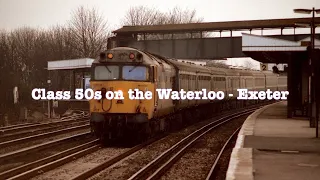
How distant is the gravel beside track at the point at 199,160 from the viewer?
11395mm

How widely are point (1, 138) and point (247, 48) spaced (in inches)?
466

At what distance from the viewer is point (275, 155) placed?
12195mm

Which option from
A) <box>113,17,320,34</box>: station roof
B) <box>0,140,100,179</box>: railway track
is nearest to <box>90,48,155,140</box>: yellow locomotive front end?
<box>0,140,100,179</box>: railway track

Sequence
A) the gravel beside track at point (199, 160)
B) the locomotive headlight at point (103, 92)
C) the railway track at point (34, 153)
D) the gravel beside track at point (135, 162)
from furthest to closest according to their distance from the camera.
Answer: the locomotive headlight at point (103, 92)
the railway track at point (34, 153)
the gravel beside track at point (199, 160)
the gravel beside track at point (135, 162)

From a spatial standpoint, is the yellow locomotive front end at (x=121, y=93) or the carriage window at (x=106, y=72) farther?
the carriage window at (x=106, y=72)

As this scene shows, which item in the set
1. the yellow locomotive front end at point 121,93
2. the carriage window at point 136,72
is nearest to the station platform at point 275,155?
the yellow locomotive front end at point 121,93

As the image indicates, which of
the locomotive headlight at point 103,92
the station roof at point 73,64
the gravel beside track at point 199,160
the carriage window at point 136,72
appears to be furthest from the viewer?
the station roof at point 73,64

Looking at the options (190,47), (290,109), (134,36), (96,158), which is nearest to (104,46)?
(134,36)

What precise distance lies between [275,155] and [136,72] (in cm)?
586

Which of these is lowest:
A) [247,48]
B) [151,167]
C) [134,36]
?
[151,167]

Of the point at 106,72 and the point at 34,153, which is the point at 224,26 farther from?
the point at 34,153

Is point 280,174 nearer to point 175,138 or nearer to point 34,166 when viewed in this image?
point 34,166

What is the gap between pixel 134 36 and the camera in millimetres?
46188

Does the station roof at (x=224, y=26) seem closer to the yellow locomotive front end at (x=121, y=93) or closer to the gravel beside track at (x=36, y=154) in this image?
the gravel beside track at (x=36, y=154)
